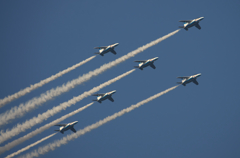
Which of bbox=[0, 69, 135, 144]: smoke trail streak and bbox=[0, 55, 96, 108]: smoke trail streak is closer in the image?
bbox=[0, 69, 135, 144]: smoke trail streak

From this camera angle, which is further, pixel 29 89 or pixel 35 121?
pixel 29 89

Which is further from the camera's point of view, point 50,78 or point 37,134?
point 50,78

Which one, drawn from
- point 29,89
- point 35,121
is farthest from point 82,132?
point 29,89

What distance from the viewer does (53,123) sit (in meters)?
90.2

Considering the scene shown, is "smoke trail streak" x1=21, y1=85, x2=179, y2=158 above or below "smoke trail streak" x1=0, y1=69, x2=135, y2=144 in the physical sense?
below

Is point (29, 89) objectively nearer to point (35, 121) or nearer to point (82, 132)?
point (35, 121)

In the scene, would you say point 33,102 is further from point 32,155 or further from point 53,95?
point 32,155

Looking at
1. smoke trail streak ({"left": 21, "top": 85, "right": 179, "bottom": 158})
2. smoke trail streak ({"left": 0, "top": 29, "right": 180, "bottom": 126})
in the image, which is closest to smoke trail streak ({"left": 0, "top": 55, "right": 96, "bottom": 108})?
smoke trail streak ({"left": 0, "top": 29, "right": 180, "bottom": 126})

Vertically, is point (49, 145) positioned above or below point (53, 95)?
below

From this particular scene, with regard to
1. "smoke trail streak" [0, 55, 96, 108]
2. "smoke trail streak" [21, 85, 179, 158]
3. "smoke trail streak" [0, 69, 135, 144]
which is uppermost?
"smoke trail streak" [0, 55, 96, 108]

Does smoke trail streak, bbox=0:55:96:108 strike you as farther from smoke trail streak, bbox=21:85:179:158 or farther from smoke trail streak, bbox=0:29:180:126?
smoke trail streak, bbox=21:85:179:158

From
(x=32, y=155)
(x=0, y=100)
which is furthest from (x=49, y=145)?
(x=0, y=100)

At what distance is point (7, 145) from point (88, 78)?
2533cm

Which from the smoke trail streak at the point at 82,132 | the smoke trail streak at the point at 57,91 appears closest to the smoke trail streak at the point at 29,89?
the smoke trail streak at the point at 57,91
